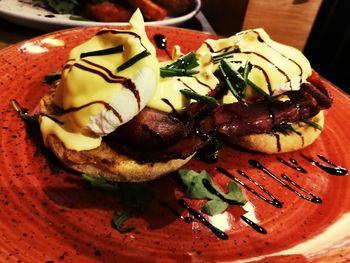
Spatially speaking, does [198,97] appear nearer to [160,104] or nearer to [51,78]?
[160,104]

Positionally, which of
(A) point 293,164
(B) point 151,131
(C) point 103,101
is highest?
(C) point 103,101

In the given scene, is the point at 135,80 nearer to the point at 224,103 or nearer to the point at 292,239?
the point at 224,103

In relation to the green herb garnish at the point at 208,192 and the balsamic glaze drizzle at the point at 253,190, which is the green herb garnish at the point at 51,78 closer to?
the green herb garnish at the point at 208,192

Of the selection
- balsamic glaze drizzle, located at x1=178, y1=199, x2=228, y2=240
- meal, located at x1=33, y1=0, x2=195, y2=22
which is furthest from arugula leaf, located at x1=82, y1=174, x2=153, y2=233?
meal, located at x1=33, y1=0, x2=195, y2=22

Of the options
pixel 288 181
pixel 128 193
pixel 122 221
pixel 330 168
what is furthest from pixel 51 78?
pixel 330 168

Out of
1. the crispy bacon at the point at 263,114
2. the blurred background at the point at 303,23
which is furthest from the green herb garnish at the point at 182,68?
the blurred background at the point at 303,23

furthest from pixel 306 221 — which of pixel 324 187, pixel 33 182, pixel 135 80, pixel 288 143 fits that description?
pixel 33 182

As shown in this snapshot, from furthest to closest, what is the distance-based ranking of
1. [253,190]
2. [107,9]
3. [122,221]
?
[107,9], [253,190], [122,221]
